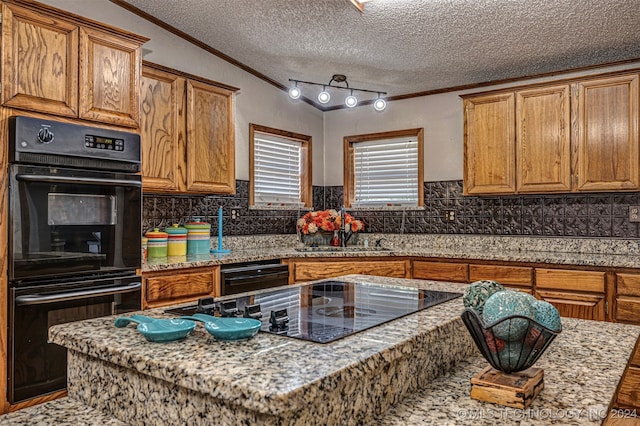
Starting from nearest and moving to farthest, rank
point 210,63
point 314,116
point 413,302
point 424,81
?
point 413,302 → point 210,63 → point 424,81 → point 314,116

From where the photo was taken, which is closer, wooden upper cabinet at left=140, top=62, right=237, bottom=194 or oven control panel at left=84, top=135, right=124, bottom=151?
oven control panel at left=84, top=135, right=124, bottom=151

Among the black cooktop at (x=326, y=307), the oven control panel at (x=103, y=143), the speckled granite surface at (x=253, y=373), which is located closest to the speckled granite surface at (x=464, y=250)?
the oven control panel at (x=103, y=143)

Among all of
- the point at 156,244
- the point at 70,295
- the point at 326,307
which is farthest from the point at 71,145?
the point at 326,307

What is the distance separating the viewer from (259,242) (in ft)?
14.4

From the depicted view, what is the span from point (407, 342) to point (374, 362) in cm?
15

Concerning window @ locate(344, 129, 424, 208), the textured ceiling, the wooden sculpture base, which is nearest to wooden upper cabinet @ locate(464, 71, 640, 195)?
the textured ceiling

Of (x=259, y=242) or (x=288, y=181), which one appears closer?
(x=259, y=242)

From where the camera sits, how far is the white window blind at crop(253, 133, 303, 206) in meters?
4.51

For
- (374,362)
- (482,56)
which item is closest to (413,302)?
(374,362)

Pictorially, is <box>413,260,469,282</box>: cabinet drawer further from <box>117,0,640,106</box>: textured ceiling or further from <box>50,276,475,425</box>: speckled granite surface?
<box>50,276,475,425</box>: speckled granite surface

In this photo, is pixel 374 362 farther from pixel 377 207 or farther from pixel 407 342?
pixel 377 207

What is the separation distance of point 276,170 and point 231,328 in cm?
377

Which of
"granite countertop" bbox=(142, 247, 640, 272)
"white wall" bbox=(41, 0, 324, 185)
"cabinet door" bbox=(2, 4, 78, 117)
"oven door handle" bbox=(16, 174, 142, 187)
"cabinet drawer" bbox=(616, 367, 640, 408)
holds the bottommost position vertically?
"cabinet drawer" bbox=(616, 367, 640, 408)

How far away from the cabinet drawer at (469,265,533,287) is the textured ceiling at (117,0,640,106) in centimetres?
164
